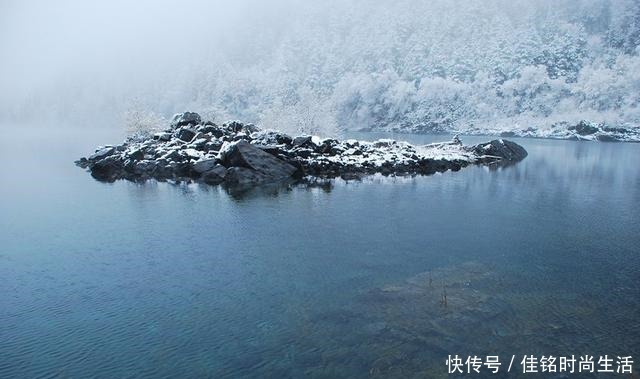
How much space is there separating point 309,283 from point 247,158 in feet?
92.9

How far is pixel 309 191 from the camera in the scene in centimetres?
3862

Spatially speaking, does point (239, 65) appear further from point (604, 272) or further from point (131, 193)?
point (604, 272)

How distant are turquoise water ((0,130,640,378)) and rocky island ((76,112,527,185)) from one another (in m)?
10.3

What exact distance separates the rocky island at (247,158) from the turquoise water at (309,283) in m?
10.3

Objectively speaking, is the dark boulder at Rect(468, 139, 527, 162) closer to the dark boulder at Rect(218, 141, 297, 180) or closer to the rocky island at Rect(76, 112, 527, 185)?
the rocky island at Rect(76, 112, 527, 185)

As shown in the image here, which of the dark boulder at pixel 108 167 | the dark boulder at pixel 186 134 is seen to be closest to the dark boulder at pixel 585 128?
the dark boulder at pixel 186 134

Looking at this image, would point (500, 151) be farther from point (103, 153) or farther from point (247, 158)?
point (103, 153)

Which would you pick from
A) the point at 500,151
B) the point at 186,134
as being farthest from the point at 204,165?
the point at 500,151

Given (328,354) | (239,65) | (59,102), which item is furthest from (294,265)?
(59,102)

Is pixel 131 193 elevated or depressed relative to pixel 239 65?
depressed

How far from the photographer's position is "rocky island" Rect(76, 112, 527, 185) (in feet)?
148

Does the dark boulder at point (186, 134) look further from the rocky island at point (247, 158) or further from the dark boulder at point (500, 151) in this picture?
the dark boulder at point (500, 151)

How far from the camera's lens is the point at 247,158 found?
44781mm

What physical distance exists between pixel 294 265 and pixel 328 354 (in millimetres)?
7591
